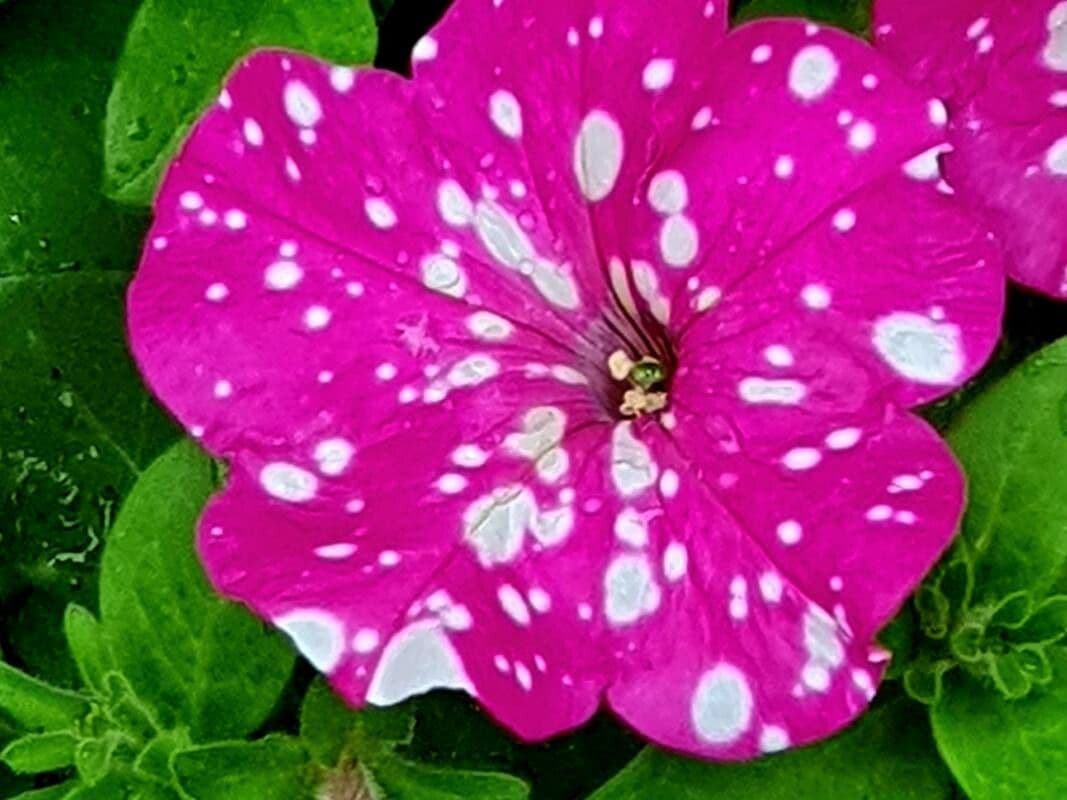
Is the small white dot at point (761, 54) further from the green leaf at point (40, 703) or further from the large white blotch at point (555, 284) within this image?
the green leaf at point (40, 703)

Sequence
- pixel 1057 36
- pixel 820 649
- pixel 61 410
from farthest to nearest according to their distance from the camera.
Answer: pixel 61 410 < pixel 1057 36 < pixel 820 649

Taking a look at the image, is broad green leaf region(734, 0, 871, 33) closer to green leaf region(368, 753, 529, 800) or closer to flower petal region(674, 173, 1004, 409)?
flower petal region(674, 173, 1004, 409)

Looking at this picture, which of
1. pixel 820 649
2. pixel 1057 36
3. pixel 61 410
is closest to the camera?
pixel 820 649

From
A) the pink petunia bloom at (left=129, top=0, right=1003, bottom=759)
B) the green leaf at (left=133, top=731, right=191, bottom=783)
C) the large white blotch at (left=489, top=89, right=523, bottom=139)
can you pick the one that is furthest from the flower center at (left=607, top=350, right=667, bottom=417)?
the green leaf at (left=133, top=731, right=191, bottom=783)

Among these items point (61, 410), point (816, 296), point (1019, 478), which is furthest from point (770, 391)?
point (61, 410)

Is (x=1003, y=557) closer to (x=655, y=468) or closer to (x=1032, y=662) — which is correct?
(x=1032, y=662)

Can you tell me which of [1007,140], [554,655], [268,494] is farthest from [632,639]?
[1007,140]

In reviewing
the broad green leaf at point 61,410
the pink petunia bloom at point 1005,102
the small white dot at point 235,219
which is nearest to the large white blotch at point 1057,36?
the pink petunia bloom at point 1005,102

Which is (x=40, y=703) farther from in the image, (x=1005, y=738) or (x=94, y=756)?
(x=1005, y=738)
